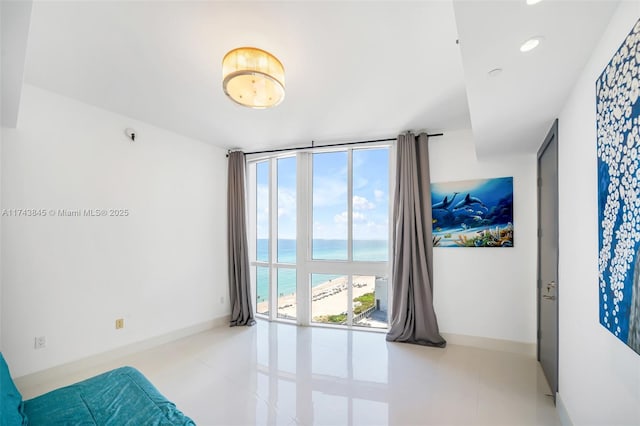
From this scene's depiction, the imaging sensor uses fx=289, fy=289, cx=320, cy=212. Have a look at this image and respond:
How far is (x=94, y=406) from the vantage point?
64.7 inches

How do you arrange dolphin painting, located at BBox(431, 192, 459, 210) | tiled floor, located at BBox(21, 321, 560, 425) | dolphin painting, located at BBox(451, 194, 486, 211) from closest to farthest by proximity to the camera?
1. tiled floor, located at BBox(21, 321, 560, 425)
2. dolphin painting, located at BBox(451, 194, 486, 211)
3. dolphin painting, located at BBox(431, 192, 459, 210)

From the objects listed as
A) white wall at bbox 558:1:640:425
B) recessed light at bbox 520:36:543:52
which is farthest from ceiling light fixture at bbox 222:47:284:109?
white wall at bbox 558:1:640:425

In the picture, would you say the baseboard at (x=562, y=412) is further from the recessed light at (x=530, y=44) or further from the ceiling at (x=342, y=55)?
the recessed light at (x=530, y=44)

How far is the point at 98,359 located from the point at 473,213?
15.2 feet

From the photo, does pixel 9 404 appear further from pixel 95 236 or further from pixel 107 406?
pixel 95 236

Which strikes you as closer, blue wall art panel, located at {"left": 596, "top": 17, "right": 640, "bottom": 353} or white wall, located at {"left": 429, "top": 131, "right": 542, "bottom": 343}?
blue wall art panel, located at {"left": 596, "top": 17, "right": 640, "bottom": 353}

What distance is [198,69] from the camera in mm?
2420

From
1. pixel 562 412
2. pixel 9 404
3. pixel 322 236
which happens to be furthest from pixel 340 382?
pixel 9 404

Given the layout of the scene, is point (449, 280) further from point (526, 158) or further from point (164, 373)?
point (164, 373)

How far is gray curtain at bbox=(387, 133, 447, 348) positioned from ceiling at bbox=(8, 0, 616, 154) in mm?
678

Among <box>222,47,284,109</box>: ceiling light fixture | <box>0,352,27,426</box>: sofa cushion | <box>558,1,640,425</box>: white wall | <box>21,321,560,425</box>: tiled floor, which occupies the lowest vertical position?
<box>21,321,560,425</box>: tiled floor

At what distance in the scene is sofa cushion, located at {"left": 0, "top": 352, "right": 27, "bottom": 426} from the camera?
1.36 metres

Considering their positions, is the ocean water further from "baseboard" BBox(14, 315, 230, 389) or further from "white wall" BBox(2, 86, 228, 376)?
"baseboard" BBox(14, 315, 230, 389)

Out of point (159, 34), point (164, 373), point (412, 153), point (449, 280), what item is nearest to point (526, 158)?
point (412, 153)
